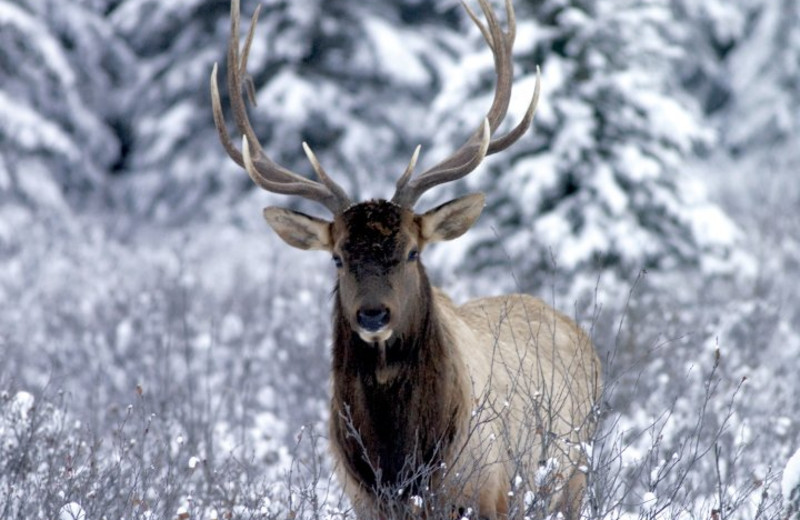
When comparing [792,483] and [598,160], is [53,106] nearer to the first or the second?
[598,160]

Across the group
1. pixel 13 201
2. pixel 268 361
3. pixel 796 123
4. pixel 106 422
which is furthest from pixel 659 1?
pixel 796 123

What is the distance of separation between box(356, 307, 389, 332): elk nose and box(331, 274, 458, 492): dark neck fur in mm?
241

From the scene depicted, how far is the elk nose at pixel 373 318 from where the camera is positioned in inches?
214

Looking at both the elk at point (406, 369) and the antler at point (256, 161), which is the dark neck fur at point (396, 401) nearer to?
the elk at point (406, 369)

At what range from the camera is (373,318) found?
5453 mm

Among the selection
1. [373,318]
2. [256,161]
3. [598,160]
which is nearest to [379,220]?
[373,318]

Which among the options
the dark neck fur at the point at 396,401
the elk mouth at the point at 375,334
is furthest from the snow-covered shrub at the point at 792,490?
the elk mouth at the point at 375,334

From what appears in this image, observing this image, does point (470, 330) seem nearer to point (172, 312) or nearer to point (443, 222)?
point (443, 222)

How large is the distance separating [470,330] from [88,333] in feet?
18.8

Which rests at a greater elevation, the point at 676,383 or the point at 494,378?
the point at 494,378

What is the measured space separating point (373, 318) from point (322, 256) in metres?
10.5

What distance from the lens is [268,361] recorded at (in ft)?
34.4

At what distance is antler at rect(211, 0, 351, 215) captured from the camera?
6.06 meters

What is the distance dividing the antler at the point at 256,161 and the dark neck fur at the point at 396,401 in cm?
69
